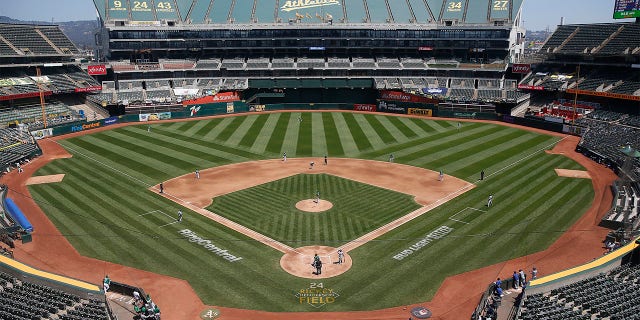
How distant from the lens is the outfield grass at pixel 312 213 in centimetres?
3300

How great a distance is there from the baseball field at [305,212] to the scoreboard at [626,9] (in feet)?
81.1

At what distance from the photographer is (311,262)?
A: 28875 mm

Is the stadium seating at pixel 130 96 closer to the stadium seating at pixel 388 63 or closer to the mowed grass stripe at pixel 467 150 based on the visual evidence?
the stadium seating at pixel 388 63

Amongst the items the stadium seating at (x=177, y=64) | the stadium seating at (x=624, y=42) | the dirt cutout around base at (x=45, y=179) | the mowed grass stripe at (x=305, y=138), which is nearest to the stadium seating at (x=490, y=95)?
the stadium seating at (x=624, y=42)

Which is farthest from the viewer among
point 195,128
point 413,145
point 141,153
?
point 195,128

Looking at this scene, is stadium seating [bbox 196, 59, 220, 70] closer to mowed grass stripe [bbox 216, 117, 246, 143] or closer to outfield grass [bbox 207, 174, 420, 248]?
mowed grass stripe [bbox 216, 117, 246, 143]

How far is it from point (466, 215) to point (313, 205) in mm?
12498

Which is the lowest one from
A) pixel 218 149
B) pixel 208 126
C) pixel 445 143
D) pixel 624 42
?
pixel 218 149

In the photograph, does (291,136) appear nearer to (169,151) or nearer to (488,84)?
(169,151)

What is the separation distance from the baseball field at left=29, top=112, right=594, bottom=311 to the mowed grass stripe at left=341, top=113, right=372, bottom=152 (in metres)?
0.56

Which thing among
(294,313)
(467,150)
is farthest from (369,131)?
(294,313)

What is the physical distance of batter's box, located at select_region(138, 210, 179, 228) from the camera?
114 feet

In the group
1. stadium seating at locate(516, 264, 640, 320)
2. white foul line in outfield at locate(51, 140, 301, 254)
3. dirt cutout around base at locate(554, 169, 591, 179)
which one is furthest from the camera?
dirt cutout around base at locate(554, 169, 591, 179)

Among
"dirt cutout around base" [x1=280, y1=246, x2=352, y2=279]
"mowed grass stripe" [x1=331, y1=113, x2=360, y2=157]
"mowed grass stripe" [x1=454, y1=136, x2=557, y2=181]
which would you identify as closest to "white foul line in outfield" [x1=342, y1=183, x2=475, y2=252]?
"dirt cutout around base" [x1=280, y1=246, x2=352, y2=279]
